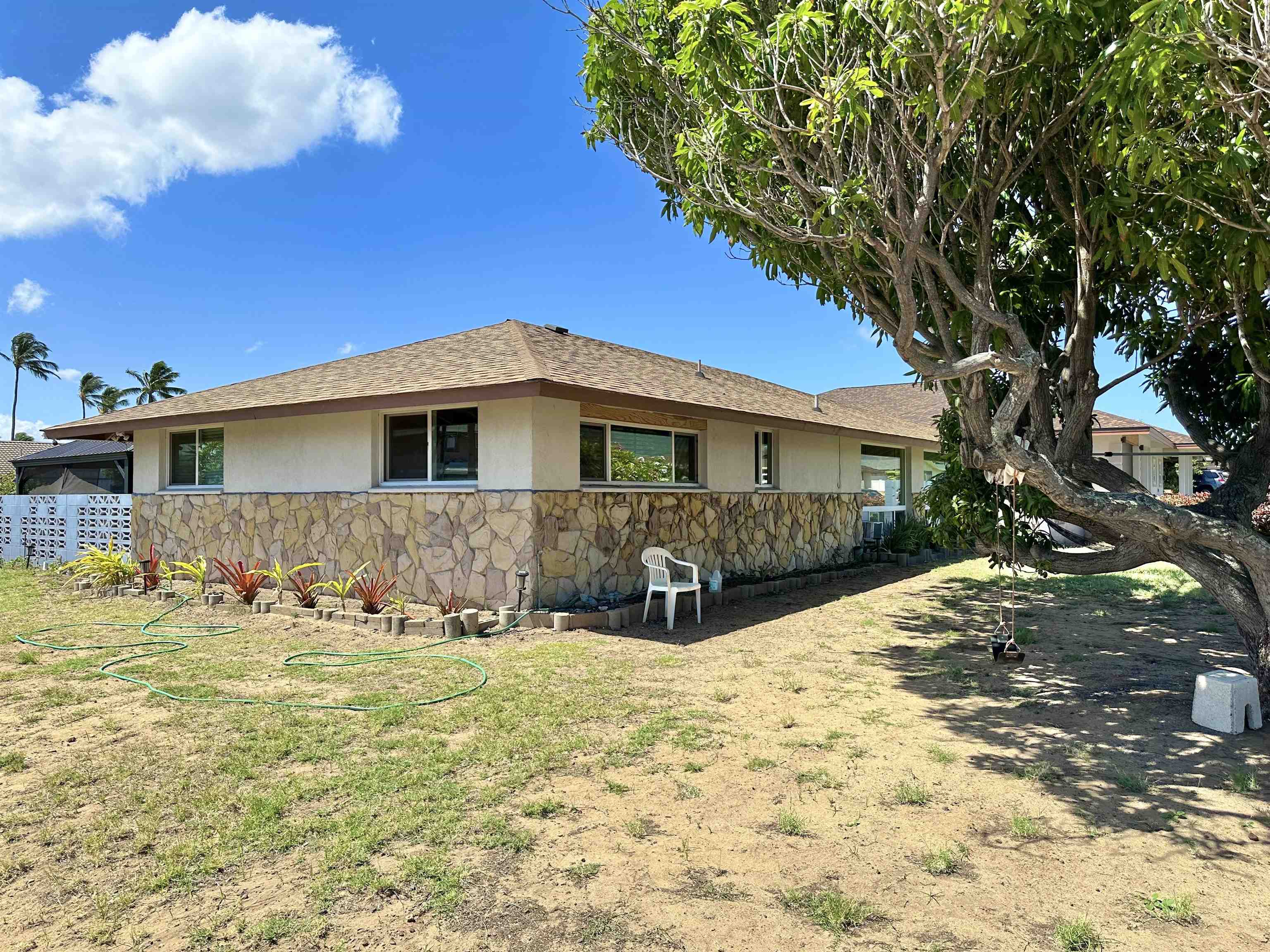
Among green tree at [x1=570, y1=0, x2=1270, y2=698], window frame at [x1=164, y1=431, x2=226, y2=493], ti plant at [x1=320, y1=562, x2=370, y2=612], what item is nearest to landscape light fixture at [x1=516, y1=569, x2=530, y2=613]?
ti plant at [x1=320, y1=562, x2=370, y2=612]

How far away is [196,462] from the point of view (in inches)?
539

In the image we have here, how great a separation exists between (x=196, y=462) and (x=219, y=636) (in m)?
6.57

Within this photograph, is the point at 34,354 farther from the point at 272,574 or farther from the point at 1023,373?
the point at 1023,373

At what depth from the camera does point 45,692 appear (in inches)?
239

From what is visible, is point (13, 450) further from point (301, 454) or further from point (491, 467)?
point (491, 467)

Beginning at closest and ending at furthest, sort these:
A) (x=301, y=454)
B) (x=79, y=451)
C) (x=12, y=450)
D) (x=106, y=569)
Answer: (x=301, y=454)
(x=106, y=569)
(x=79, y=451)
(x=12, y=450)

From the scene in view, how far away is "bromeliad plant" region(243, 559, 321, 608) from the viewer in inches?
399

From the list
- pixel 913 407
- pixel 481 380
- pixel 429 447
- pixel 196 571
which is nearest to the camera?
pixel 481 380

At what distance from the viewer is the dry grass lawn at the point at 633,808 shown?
9.41 ft

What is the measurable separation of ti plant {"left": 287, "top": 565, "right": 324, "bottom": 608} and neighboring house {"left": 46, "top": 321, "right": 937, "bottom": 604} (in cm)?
37

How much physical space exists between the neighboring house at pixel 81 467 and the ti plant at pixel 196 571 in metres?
7.23

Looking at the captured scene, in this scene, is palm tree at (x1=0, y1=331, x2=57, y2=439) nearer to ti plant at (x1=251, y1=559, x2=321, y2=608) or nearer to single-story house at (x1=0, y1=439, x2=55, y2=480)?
single-story house at (x1=0, y1=439, x2=55, y2=480)

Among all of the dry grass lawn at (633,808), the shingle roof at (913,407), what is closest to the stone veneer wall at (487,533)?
the dry grass lawn at (633,808)

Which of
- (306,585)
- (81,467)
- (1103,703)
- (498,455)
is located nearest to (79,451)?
(81,467)
